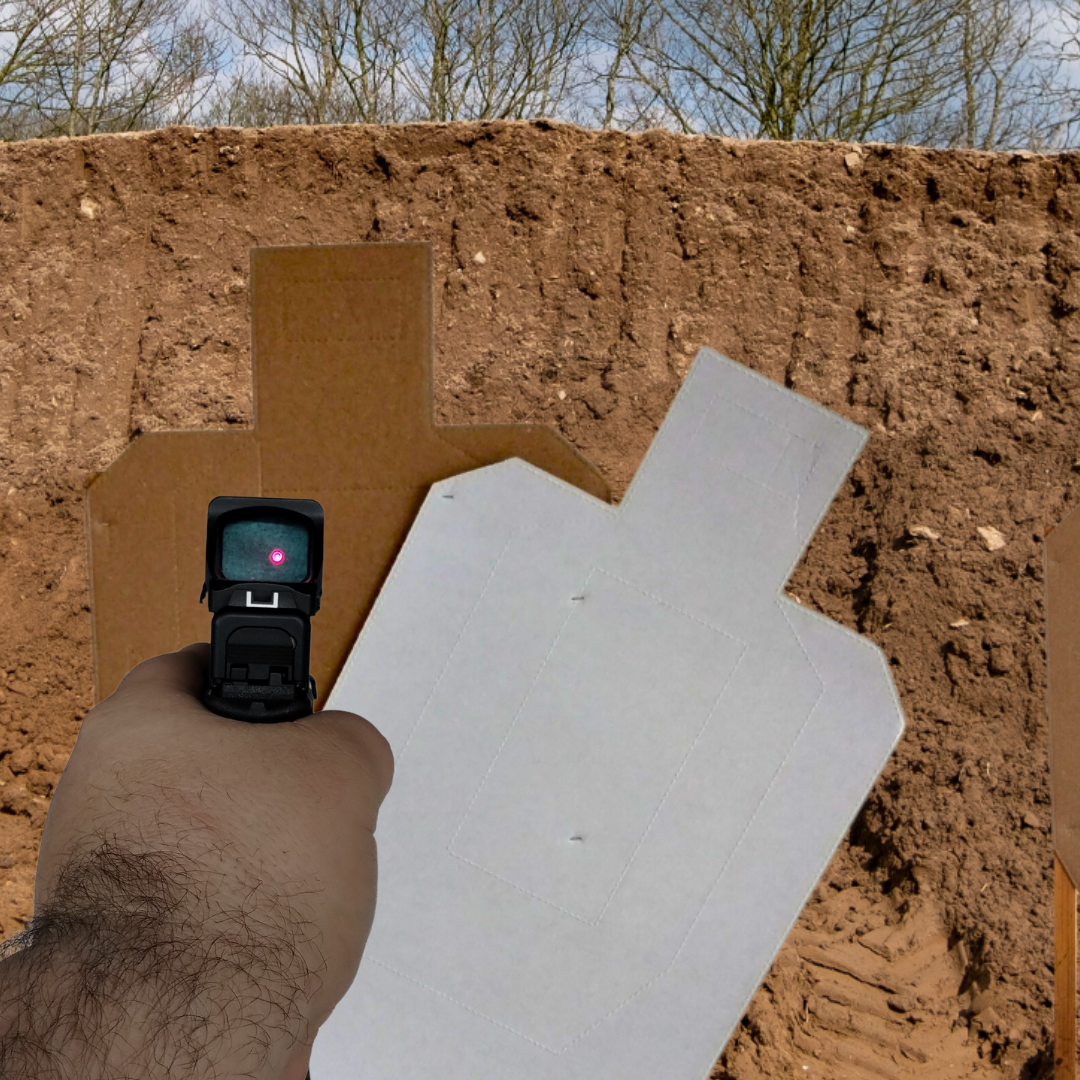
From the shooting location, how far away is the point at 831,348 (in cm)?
185

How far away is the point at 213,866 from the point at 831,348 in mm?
1707

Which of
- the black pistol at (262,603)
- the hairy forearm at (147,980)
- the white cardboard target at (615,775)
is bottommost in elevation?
the white cardboard target at (615,775)

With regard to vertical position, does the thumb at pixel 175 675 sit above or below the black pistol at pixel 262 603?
below

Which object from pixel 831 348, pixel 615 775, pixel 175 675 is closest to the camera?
pixel 175 675

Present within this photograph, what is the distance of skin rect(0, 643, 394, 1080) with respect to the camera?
48cm

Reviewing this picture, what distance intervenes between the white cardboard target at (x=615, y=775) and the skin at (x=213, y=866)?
0.94 metres

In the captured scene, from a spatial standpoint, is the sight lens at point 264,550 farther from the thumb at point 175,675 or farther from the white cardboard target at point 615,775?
→ the white cardboard target at point 615,775

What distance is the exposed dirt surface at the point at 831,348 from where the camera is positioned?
1782mm

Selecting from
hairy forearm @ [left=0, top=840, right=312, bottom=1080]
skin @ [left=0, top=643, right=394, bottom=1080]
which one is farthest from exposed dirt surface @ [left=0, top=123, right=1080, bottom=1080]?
hairy forearm @ [left=0, top=840, right=312, bottom=1080]

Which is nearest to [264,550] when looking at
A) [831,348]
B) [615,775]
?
[615,775]

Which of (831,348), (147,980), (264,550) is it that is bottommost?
(147,980)

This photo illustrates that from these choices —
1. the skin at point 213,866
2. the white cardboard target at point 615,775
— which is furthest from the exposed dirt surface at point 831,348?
the skin at point 213,866

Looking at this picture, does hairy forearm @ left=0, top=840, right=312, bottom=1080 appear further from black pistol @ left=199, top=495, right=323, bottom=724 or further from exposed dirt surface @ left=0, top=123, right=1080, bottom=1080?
exposed dirt surface @ left=0, top=123, right=1080, bottom=1080

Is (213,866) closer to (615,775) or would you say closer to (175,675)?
(175,675)
